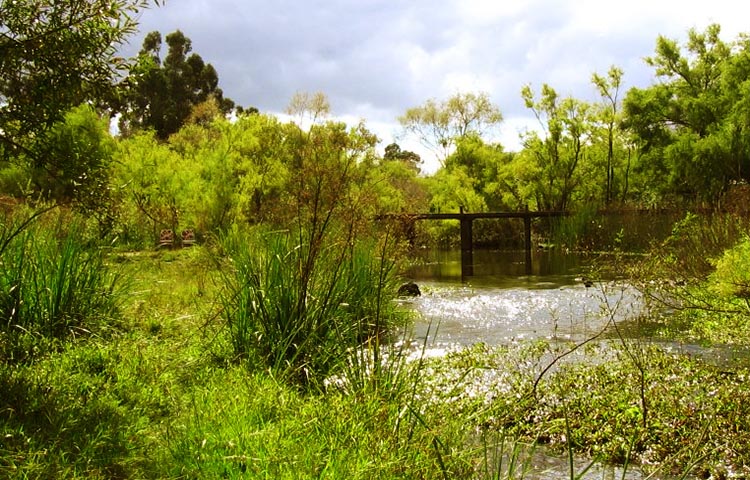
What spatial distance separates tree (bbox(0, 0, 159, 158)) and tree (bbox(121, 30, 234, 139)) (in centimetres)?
3623

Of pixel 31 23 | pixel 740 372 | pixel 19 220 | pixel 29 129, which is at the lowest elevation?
pixel 740 372

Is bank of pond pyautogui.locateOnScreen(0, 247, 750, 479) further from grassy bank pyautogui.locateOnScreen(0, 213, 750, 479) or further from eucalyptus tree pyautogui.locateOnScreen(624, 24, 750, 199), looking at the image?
eucalyptus tree pyautogui.locateOnScreen(624, 24, 750, 199)

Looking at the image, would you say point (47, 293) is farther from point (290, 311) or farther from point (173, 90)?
point (173, 90)

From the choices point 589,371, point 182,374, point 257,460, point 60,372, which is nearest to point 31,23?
point 60,372

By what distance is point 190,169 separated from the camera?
2172 centimetres

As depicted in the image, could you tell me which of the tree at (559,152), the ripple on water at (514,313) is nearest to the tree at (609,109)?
the tree at (559,152)

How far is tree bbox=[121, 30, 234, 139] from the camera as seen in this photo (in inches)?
1603

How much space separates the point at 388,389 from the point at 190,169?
19.4 m

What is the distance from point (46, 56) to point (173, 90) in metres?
40.5

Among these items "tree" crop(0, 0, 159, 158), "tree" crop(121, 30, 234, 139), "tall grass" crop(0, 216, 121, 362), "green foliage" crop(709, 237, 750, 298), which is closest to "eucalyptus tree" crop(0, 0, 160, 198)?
"tree" crop(0, 0, 159, 158)

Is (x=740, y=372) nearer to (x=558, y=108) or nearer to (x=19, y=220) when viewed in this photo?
(x=19, y=220)

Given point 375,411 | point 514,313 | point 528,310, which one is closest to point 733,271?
point 528,310

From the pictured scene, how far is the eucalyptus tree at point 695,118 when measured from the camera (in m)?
26.7

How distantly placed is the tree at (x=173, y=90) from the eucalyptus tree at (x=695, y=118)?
993 inches
